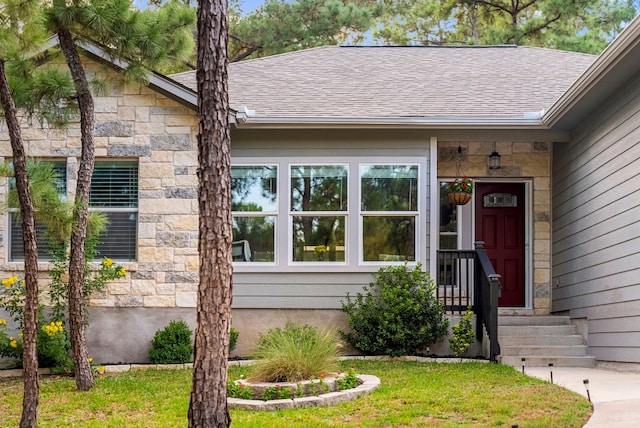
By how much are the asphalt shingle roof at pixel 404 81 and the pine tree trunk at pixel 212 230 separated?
5.44 m

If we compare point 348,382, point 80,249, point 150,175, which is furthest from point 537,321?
point 80,249

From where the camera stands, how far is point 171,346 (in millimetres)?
9820

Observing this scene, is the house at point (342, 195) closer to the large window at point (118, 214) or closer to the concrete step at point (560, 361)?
the large window at point (118, 214)

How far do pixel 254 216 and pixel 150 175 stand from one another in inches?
55.7

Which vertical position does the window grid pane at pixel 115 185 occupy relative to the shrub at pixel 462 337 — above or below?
above

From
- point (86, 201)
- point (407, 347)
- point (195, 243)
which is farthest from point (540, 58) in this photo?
point (86, 201)

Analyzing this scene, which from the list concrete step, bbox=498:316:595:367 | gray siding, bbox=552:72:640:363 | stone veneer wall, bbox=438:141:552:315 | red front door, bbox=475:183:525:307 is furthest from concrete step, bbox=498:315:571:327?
red front door, bbox=475:183:525:307

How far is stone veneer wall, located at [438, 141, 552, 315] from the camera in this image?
1145 cm

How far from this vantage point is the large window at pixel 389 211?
10.6 metres

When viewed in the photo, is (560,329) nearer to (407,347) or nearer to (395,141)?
(407,347)

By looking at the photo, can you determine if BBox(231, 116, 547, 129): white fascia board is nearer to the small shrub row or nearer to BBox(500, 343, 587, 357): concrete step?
the small shrub row

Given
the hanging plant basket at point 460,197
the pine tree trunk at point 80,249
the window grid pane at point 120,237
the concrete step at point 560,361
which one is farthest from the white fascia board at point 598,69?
the window grid pane at point 120,237

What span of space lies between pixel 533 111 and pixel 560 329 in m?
2.78

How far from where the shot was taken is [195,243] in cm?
1008
